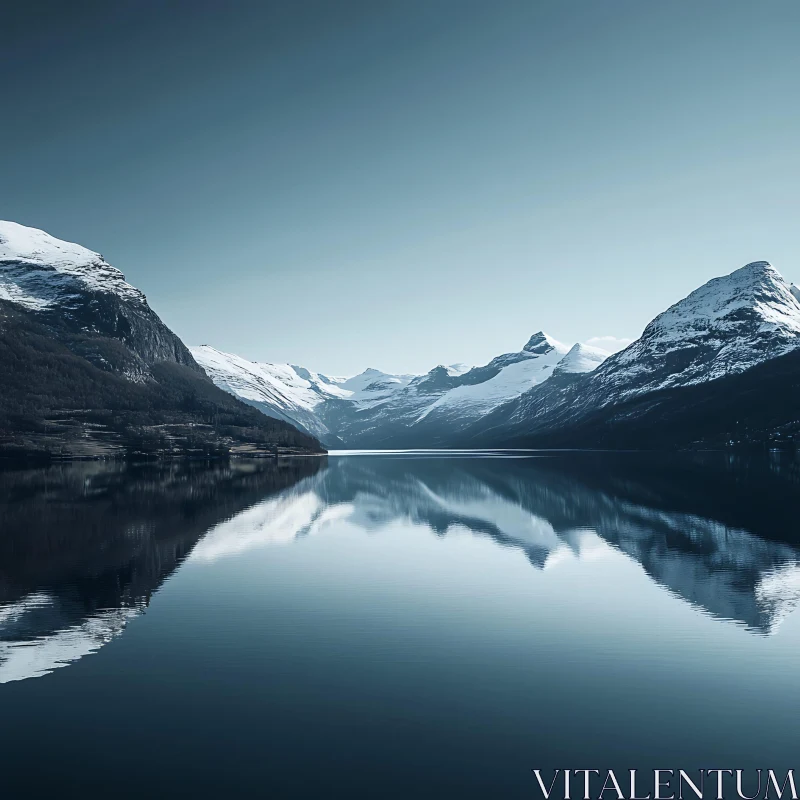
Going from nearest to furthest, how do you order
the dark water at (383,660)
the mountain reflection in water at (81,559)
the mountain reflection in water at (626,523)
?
the dark water at (383,660) → the mountain reflection in water at (81,559) → the mountain reflection in water at (626,523)

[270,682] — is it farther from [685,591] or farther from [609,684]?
[685,591]

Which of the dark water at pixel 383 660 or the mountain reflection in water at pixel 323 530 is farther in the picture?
the mountain reflection in water at pixel 323 530

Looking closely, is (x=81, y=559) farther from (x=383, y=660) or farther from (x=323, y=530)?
(x=383, y=660)

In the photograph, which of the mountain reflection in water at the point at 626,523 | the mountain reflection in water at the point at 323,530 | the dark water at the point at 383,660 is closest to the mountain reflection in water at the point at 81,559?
the mountain reflection in water at the point at 323,530

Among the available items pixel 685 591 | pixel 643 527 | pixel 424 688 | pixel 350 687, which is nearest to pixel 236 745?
pixel 350 687

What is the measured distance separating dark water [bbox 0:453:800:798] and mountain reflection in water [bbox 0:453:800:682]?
1.44 feet

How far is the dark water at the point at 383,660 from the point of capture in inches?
1059

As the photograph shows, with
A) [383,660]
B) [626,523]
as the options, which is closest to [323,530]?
[626,523]

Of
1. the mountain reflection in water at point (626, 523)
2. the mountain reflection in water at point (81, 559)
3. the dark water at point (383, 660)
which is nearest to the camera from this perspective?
the dark water at point (383, 660)

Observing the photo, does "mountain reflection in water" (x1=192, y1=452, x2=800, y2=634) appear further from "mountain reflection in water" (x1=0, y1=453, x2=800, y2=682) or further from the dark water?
the dark water

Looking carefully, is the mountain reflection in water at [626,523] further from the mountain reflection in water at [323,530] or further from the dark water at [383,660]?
the dark water at [383,660]

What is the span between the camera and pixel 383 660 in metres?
39.3

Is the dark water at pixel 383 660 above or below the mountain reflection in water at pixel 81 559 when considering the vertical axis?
below

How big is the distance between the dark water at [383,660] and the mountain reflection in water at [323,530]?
44cm
